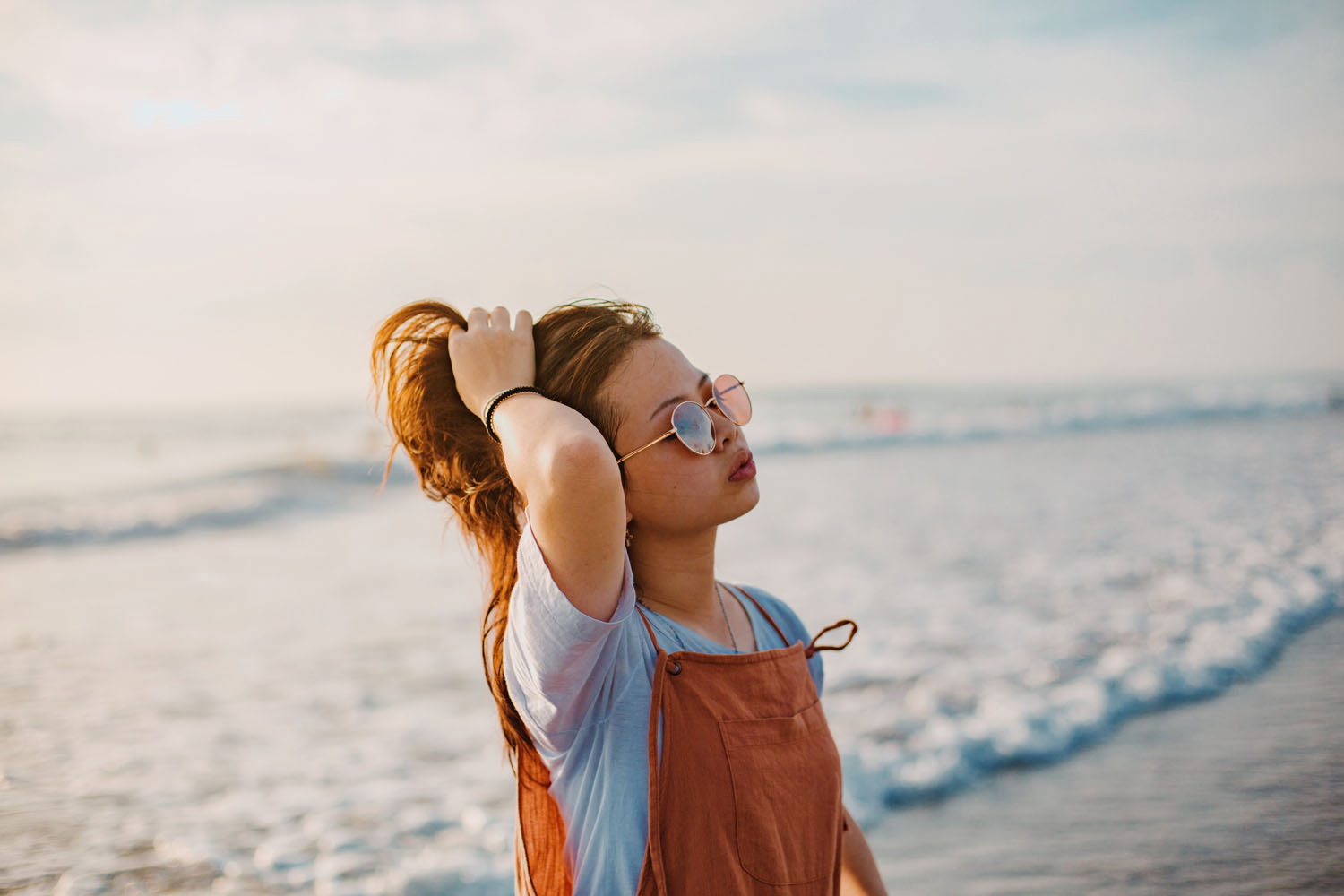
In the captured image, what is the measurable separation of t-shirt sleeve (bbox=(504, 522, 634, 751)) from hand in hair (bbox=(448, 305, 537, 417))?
34 centimetres

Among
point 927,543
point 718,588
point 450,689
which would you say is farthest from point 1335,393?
point 718,588

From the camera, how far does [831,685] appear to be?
18.1 feet

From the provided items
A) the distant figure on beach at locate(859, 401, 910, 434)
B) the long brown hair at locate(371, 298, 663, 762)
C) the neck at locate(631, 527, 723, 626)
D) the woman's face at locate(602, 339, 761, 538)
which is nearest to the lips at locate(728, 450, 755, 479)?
the woman's face at locate(602, 339, 761, 538)

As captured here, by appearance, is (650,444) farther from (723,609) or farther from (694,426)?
(723,609)

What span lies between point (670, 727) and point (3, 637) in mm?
6608

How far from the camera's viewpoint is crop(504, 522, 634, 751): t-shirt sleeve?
158cm

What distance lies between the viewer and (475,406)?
6.21 feet

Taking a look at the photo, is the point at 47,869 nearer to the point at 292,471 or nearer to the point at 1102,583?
the point at 1102,583

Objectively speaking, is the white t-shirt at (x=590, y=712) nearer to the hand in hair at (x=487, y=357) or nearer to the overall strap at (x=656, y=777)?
the overall strap at (x=656, y=777)

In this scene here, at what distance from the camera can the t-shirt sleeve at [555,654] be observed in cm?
158

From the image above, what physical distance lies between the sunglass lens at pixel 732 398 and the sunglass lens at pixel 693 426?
79 millimetres

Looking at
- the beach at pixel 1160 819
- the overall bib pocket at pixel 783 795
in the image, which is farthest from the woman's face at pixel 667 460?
the beach at pixel 1160 819

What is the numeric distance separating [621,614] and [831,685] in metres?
4.10

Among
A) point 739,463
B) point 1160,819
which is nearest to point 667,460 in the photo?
point 739,463
